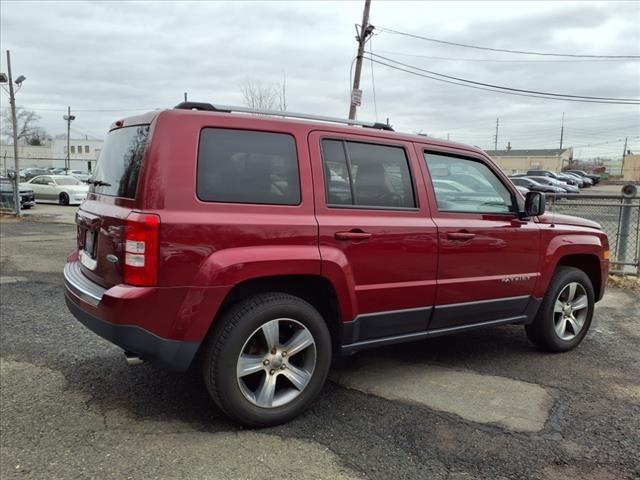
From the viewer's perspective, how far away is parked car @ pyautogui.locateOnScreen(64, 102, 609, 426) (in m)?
2.94

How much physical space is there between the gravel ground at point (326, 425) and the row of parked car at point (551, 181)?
25065 mm

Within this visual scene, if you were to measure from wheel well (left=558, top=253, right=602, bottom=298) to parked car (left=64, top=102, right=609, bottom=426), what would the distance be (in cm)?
Result: 98

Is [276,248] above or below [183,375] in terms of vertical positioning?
above

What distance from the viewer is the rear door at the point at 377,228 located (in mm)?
3430

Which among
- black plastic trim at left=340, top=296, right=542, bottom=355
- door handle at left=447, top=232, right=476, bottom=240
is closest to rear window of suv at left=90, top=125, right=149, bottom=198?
black plastic trim at left=340, top=296, right=542, bottom=355

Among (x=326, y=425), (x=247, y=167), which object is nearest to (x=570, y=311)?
(x=326, y=425)

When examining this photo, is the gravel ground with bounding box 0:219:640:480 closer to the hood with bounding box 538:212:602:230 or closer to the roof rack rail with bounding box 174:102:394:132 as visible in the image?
the hood with bounding box 538:212:602:230

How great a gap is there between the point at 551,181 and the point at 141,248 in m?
41.9

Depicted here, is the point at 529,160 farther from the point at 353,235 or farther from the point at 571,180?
the point at 353,235

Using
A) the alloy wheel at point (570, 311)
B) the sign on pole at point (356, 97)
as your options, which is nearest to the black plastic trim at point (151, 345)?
the alloy wheel at point (570, 311)

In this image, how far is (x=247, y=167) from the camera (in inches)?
126

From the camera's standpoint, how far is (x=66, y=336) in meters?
4.98

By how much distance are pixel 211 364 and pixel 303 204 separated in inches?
43.7

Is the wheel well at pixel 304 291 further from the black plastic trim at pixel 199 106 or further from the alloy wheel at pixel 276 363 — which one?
the black plastic trim at pixel 199 106
